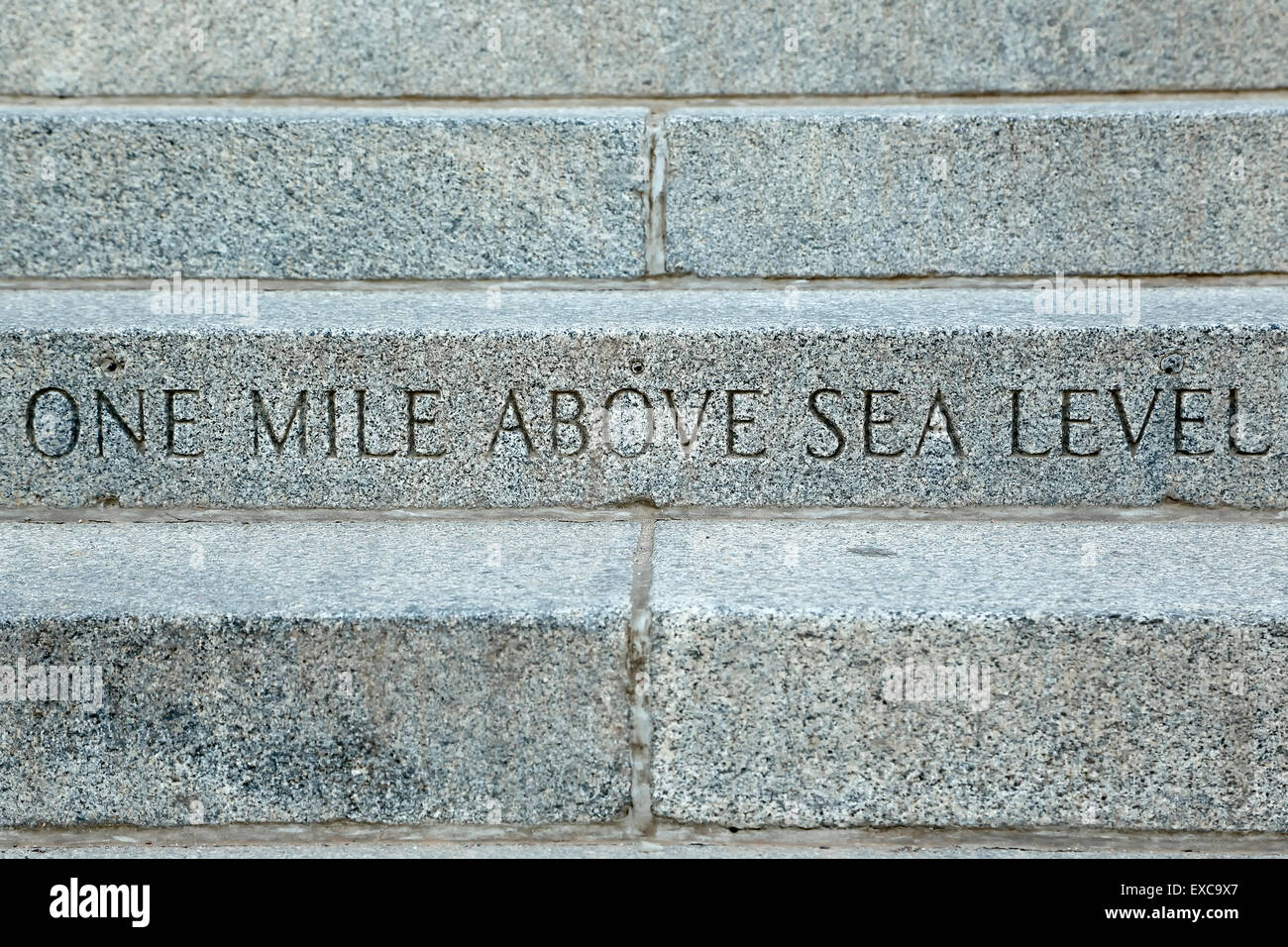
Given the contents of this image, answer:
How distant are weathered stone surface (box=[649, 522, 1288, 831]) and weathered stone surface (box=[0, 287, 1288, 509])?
1.58 feet

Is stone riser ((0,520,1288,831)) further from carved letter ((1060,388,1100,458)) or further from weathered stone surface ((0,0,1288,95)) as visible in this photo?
weathered stone surface ((0,0,1288,95))

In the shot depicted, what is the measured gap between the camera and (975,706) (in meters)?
Result: 1.93

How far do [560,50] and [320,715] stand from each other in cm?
208

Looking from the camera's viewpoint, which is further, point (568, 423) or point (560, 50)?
point (560, 50)

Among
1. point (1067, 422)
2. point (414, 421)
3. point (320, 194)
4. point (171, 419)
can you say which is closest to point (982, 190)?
point (1067, 422)

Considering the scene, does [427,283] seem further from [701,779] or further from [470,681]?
[701,779]

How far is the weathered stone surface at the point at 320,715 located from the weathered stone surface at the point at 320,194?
1.35 m

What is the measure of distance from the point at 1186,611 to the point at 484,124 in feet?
6.76

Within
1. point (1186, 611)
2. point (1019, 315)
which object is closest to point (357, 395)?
point (1019, 315)

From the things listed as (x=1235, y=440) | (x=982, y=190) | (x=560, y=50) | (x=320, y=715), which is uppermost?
(x=560, y=50)

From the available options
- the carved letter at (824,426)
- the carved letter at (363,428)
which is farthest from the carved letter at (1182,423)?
the carved letter at (363,428)

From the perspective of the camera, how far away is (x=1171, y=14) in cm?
319

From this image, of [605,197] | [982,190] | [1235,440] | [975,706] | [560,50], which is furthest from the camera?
[560,50]

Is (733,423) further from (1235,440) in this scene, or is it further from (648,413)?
(1235,440)
